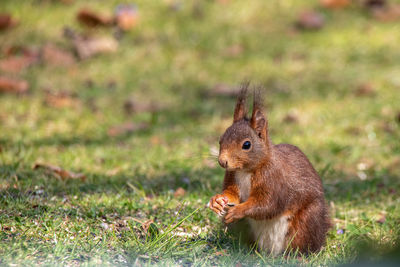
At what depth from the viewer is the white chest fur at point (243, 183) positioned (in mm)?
3115

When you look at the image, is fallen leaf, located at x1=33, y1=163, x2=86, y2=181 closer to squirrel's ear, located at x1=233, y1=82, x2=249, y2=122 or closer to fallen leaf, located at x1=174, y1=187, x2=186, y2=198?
fallen leaf, located at x1=174, y1=187, x2=186, y2=198

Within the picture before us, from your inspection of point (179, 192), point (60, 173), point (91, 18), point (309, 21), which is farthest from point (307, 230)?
point (309, 21)

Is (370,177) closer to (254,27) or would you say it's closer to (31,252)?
(31,252)

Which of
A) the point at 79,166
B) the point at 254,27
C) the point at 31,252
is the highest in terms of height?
the point at 254,27

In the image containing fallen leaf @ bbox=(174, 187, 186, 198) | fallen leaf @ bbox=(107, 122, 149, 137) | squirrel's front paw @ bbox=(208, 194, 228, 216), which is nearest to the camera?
squirrel's front paw @ bbox=(208, 194, 228, 216)

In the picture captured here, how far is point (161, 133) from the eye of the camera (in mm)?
5809

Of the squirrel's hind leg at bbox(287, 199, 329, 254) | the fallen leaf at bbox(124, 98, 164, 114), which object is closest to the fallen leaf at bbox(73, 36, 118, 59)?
the fallen leaf at bbox(124, 98, 164, 114)

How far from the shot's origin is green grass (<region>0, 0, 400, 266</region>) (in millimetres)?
3125

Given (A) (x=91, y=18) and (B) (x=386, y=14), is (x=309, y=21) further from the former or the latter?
(A) (x=91, y=18)

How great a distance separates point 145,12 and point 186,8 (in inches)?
21.4

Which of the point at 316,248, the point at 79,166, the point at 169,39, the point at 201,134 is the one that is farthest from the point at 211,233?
the point at 169,39

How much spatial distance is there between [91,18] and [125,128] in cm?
218

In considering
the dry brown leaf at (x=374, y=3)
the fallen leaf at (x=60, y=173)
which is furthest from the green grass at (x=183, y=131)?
the dry brown leaf at (x=374, y=3)

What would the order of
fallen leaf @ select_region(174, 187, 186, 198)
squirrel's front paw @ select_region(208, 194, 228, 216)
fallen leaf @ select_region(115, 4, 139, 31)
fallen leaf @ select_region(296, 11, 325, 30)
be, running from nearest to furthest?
squirrel's front paw @ select_region(208, 194, 228, 216) → fallen leaf @ select_region(174, 187, 186, 198) → fallen leaf @ select_region(115, 4, 139, 31) → fallen leaf @ select_region(296, 11, 325, 30)
